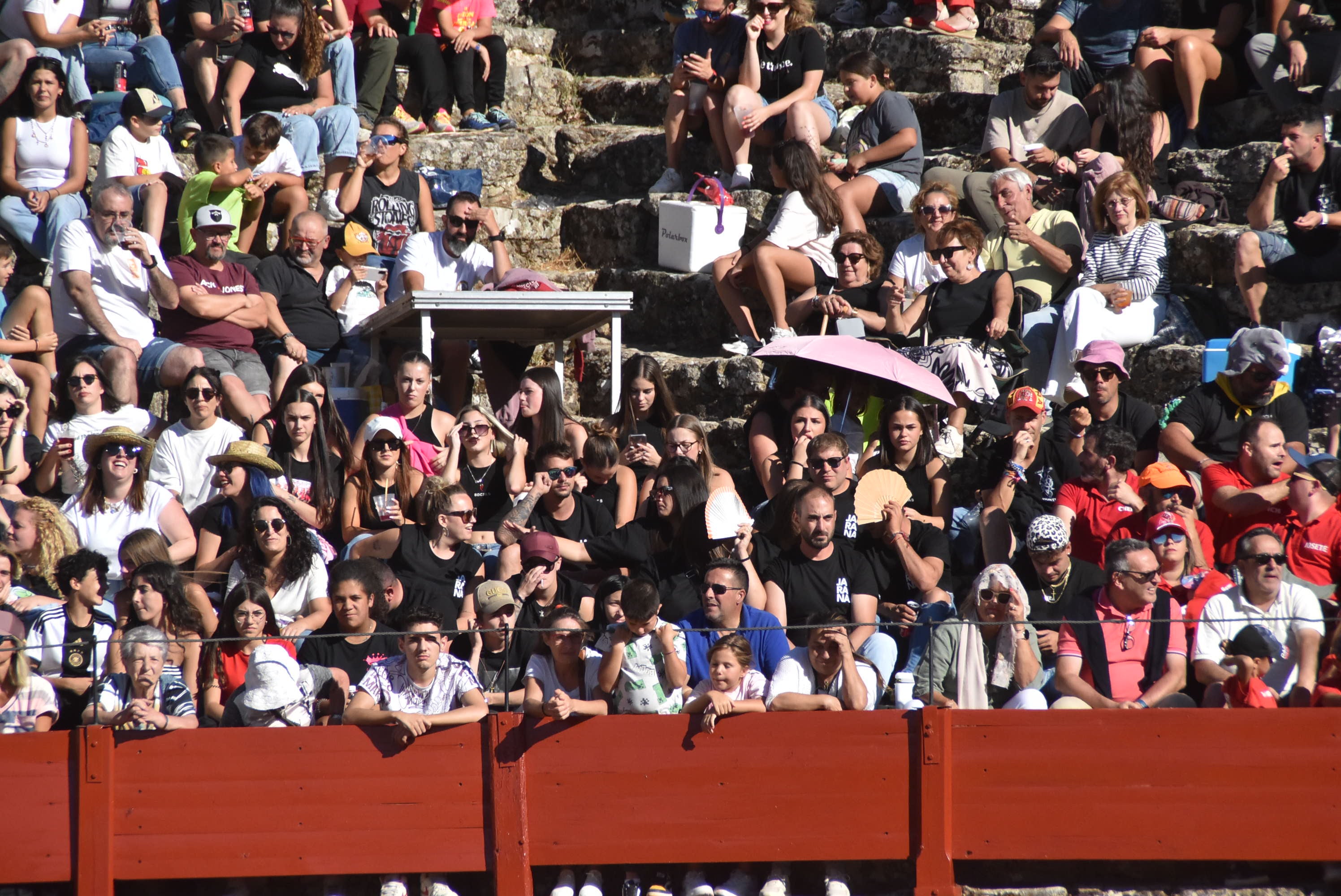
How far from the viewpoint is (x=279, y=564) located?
6957mm

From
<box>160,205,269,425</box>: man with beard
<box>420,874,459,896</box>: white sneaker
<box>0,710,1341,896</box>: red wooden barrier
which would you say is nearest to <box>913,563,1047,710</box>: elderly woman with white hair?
<box>0,710,1341,896</box>: red wooden barrier

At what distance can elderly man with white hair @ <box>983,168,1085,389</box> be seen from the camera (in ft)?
29.0

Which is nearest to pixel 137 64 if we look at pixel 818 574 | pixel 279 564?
pixel 279 564

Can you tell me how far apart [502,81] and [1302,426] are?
21.5ft

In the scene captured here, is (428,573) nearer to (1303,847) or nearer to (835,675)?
(835,675)

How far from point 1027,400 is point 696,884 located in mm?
2740

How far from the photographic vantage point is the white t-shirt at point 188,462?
25.5ft

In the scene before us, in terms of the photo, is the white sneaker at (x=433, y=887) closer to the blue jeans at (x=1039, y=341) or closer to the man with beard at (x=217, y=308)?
the man with beard at (x=217, y=308)

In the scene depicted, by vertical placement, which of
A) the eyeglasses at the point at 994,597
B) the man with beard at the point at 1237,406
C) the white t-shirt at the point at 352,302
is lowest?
the eyeglasses at the point at 994,597

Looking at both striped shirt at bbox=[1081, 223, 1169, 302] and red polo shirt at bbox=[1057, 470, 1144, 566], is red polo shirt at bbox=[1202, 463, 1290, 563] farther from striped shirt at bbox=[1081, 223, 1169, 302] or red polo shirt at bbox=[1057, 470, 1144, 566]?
striped shirt at bbox=[1081, 223, 1169, 302]

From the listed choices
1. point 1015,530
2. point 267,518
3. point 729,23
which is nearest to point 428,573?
point 267,518

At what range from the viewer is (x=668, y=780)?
605 cm

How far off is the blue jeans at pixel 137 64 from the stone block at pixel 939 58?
469 cm

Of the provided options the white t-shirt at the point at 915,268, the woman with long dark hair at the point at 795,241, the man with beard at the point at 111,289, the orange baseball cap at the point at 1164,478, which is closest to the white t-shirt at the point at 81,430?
the man with beard at the point at 111,289
